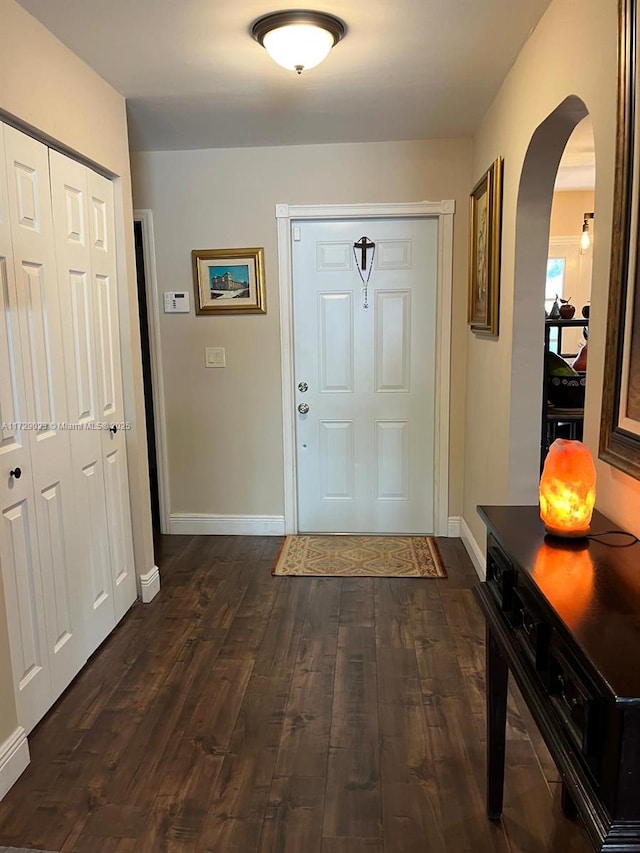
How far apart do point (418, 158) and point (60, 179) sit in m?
2.10

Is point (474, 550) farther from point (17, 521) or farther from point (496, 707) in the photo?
point (17, 521)

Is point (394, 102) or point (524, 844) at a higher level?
point (394, 102)

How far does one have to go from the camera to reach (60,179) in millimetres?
2281

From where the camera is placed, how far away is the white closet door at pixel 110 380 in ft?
8.55

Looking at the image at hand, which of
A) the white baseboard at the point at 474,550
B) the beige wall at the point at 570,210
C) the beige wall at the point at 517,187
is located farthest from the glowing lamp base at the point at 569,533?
the beige wall at the point at 570,210

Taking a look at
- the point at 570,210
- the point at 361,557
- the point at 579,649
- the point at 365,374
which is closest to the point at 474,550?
the point at 361,557

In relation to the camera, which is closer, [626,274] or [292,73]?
[626,274]

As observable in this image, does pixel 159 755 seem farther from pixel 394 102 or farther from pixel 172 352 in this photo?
pixel 394 102

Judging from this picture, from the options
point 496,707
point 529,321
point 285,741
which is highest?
point 529,321

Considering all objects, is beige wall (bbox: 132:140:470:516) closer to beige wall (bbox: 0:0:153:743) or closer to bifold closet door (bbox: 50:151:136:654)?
beige wall (bbox: 0:0:153:743)

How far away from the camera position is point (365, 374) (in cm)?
381

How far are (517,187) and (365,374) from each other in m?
1.60

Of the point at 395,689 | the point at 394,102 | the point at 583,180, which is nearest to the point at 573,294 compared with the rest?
the point at 583,180

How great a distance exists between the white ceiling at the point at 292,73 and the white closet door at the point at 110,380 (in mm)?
526
